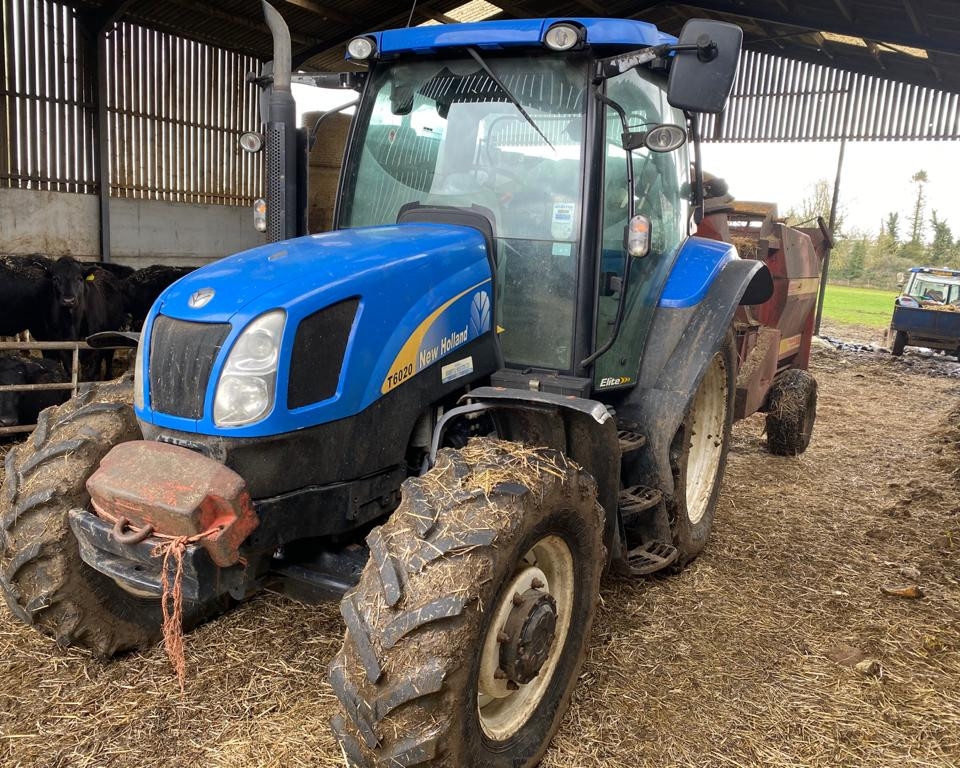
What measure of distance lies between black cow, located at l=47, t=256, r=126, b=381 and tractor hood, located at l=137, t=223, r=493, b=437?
19.5 ft

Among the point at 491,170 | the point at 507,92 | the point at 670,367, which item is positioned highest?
the point at 507,92

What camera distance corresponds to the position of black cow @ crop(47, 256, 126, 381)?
27.1ft

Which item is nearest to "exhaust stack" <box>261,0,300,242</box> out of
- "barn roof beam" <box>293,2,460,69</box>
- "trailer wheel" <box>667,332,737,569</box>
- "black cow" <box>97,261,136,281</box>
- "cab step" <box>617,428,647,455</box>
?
"cab step" <box>617,428,647,455</box>

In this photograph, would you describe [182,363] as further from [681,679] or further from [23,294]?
[23,294]

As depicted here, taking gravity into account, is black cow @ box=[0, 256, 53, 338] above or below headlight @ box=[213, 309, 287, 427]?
below

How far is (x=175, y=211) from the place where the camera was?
1234 centimetres

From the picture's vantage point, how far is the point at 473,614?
7.55 ft

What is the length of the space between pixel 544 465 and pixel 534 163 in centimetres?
132

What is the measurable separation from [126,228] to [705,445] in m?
9.77

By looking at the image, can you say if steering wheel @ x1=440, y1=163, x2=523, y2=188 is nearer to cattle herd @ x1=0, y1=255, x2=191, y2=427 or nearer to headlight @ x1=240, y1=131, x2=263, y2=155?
headlight @ x1=240, y1=131, x2=263, y2=155

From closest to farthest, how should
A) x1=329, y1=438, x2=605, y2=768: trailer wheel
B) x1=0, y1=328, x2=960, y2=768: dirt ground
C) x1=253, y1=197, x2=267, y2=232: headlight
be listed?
x1=329, y1=438, x2=605, y2=768: trailer wheel
x1=0, y1=328, x2=960, y2=768: dirt ground
x1=253, y1=197, x2=267, y2=232: headlight

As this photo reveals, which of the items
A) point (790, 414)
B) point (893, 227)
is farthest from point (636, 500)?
point (893, 227)

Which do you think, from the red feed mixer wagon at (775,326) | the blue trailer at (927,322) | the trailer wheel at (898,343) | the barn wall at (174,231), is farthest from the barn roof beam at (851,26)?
the barn wall at (174,231)

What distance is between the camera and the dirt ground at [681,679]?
2.82 meters
